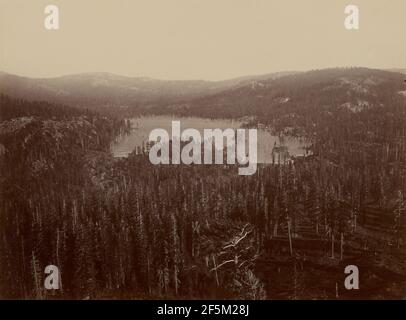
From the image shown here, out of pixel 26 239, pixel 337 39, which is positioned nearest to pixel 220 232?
pixel 26 239

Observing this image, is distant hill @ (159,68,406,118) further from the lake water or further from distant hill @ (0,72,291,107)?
the lake water

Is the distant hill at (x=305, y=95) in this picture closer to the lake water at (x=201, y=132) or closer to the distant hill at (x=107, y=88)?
the distant hill at (x=107, y=88)

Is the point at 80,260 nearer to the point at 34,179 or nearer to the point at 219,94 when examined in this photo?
the point at 34,179

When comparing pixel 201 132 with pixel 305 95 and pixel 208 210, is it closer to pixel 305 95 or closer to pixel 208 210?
pixel 208 210

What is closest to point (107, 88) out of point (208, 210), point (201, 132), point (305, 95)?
point (201, 132)

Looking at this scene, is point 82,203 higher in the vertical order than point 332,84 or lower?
lower
